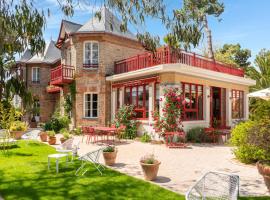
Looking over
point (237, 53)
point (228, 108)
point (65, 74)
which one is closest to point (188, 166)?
point (228, 108)

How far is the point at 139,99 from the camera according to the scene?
49.1 ft

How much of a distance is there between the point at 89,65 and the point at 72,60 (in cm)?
175

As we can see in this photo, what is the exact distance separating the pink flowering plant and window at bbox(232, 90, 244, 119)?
7203 millimetres

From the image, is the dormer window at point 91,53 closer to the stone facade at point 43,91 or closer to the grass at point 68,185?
the stone facade at point 43,91

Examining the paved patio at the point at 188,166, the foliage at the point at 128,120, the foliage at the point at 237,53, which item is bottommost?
the paved patio at the point at 188,166

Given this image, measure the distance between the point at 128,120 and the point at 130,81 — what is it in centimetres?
252

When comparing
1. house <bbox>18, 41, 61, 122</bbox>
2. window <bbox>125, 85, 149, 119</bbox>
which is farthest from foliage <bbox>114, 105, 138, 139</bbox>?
house <bbox>18, 41, 61, 122</bbox>

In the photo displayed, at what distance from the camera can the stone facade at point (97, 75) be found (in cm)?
1680

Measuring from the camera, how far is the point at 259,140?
221 inches

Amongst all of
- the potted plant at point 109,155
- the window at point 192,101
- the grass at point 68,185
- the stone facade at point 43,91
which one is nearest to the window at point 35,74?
the stone facade at point 43,91

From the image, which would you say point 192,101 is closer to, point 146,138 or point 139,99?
point 139,99

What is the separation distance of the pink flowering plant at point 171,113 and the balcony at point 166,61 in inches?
72.6

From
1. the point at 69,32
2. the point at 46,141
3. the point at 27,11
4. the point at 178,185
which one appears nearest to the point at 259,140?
the point at 178,185

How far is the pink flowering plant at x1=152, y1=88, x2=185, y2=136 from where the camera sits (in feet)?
39.8
